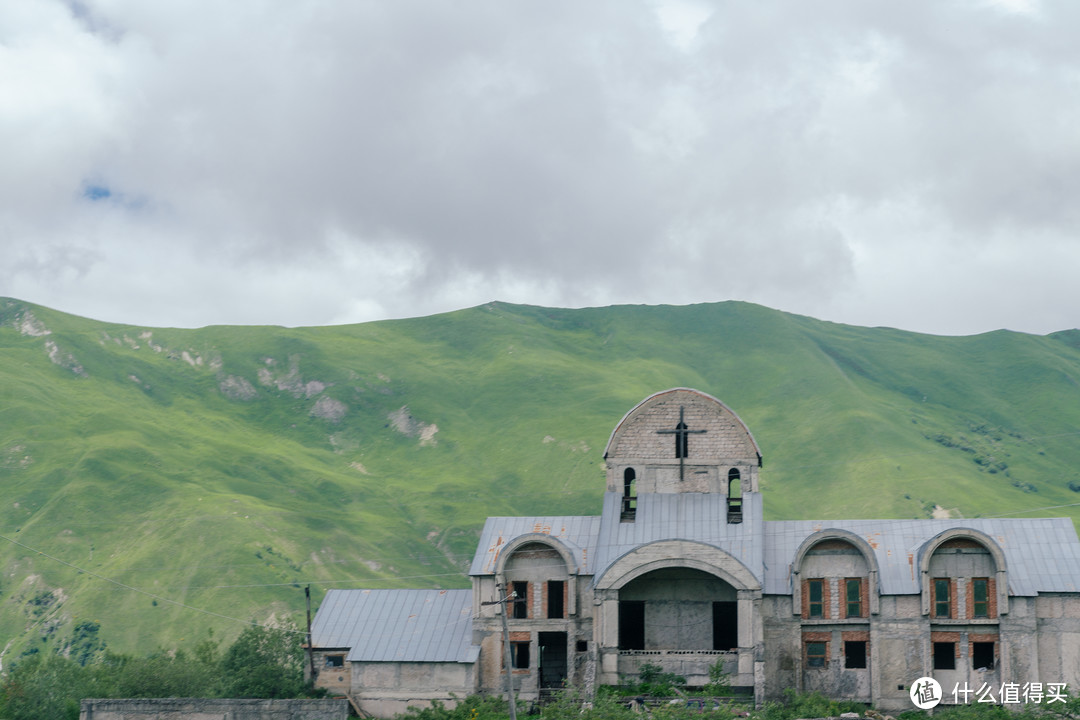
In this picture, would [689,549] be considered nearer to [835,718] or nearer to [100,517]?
[835,718]

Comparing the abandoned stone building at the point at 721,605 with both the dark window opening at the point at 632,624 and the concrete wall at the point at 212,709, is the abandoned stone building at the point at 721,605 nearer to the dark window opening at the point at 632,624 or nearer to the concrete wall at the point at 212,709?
the dark window opening at the point at 632,624

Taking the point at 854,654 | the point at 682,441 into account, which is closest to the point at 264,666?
the point at 682,441

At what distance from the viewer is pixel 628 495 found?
234ft

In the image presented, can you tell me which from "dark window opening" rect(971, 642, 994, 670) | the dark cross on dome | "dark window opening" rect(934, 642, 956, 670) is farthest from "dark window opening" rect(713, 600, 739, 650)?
"dark window opening" rect(971, 642, 994, 670)

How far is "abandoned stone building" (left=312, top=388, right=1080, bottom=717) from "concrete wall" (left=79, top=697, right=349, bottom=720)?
9.92 meters

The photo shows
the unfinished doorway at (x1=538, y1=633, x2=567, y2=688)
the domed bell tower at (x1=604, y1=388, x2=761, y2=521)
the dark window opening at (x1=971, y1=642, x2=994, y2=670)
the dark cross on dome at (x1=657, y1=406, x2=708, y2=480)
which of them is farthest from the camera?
the dark cross on dome at (x1=657, y1=406, x2=708, y2=480)

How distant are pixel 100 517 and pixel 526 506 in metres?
56.9

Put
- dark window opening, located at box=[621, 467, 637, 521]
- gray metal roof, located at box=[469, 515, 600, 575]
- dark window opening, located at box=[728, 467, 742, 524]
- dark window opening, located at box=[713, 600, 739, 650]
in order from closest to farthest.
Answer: dark window opening, located at box=[713, 600, 739, 650], gray metal roof, located at box=[469, 515, 600, 575], dark window opening, located at box=[728, 467, 742, 524], dark window opening, located at box=[621, 467, 637, 521]

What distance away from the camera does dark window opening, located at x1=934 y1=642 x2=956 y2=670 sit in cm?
6325

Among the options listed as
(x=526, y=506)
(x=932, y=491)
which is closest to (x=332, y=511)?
(x=526, y=506)

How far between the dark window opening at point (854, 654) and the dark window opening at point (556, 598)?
14226 millimetres

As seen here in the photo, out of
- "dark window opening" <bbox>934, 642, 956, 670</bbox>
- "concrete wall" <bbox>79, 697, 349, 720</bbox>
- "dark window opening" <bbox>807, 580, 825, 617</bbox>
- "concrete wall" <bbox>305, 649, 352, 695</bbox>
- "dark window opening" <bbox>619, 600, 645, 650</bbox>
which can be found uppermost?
"dark window opening" <bbox>807, 580, 825, 617</bbox>

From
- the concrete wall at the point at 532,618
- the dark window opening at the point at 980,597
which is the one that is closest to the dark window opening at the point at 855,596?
the dark window opening at the point at 980,597

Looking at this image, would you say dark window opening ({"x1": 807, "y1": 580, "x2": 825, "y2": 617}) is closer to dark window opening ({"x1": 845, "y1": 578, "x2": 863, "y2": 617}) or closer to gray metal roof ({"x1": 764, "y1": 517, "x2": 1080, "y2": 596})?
gray metal roof ({"x1": 764, "y1": 517, "x2": 1080, "y2": 596})
